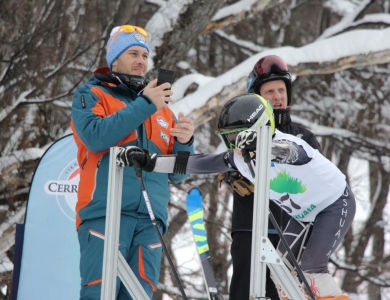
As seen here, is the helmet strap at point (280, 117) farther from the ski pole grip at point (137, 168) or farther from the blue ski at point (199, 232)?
the ski pole grip at point (137, 168)

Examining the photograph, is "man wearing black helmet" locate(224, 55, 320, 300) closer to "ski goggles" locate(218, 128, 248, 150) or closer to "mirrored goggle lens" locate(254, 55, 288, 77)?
"mirrored goggle lens" locate(254, 55, 288, 77)

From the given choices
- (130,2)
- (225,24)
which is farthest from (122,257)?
(225,24)

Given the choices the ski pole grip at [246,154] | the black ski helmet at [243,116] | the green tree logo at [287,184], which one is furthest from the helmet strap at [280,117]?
the ski pole grip at [246,154]

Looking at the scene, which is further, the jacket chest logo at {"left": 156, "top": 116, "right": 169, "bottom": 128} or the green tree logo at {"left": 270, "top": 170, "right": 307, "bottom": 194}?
the jacket chest logo at {"left": 156, "top": 116, "right": 169, "bottom": 128}

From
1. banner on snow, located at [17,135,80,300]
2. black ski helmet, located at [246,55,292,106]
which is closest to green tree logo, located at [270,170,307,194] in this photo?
black ski helmet, located at [246,55,292,106]

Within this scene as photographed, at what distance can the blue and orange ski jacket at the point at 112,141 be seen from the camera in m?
3.90

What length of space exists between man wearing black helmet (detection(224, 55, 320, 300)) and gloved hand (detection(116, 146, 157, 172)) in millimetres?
872

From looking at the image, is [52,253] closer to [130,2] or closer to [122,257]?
[122,257]

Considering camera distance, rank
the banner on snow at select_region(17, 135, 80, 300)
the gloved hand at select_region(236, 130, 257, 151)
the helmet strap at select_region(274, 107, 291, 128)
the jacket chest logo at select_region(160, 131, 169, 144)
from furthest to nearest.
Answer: the banner on snow at select_region(17, 135, 80, 300), the helmet strap at select_region(274, 107, 291, 128), the jacket chest logo at select_region(160, 131, 169, 144), the gloved hand at select_region(236, 130, 257, 151)

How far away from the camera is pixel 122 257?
3.61m

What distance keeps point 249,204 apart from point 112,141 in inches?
38.9

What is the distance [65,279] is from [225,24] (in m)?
5.90

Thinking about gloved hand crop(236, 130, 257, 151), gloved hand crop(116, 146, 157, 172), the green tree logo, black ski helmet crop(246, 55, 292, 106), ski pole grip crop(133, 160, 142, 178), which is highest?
black ski helmet crop(246, 55, 292, 106)

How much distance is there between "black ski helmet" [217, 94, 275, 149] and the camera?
363cm
